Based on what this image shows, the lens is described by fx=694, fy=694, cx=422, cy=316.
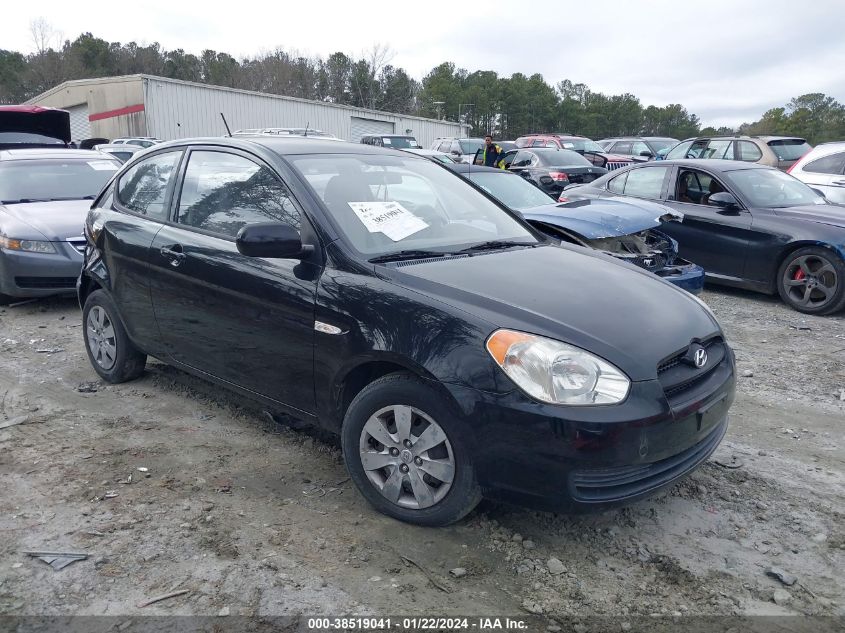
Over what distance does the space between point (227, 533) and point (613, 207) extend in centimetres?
508

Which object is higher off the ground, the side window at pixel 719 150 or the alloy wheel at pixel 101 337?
the side window at pixel 719 150

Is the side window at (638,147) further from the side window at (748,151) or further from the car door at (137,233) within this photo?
the car door at (137,233)

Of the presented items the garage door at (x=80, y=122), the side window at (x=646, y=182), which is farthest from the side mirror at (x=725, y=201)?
the garage door at (x=80, y=122)

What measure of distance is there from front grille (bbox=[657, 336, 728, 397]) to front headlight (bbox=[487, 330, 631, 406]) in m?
0.24

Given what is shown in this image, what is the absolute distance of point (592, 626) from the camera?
8.37 ft

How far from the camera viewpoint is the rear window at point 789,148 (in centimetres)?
1478

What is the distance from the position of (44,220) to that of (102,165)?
5.72 ft

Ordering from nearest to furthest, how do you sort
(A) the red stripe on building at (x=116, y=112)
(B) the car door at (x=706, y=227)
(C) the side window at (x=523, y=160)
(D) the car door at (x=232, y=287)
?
(D) the car door at (x=232, y=287) < (B) the car door at (x=706, y=227) < (C) the side window at (x=523, y=160) < (A) the red stripe on building at (x=116, y=112)

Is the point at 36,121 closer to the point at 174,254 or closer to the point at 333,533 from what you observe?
the point at 174,254

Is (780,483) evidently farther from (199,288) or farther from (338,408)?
(199,288)

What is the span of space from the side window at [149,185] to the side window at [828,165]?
9387 mm

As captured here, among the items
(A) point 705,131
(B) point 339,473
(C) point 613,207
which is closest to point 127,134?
(C) point 613,207

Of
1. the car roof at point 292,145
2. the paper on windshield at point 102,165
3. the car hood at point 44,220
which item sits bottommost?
the car hood at point 44,220

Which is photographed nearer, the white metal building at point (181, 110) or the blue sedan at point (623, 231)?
the blue sedan at point (623, 231)
